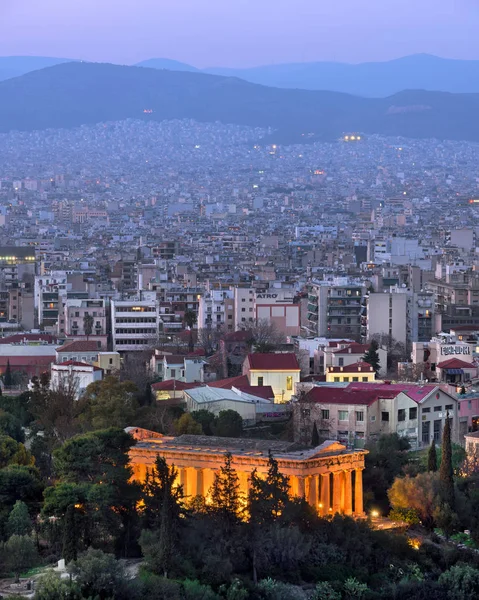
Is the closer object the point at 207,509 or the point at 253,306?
the point at 207,509

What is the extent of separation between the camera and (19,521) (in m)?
27.5

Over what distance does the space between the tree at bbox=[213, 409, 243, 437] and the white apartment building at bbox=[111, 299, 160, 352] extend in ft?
51.6

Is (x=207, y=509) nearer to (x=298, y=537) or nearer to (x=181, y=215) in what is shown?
(x=298, y=537)

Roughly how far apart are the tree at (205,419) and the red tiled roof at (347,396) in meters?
1.94

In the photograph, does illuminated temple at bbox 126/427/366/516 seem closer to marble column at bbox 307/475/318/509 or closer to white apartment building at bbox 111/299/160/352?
marble column at bbox 307/475/318/509

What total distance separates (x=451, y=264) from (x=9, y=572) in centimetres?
5644

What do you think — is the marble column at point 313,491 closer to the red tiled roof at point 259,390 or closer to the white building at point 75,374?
the red tiled roof at point 259,390

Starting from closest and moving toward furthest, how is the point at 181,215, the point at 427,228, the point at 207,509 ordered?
the point at 207,509, the point at 427,228, the point at 181,215

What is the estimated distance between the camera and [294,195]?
587 feet

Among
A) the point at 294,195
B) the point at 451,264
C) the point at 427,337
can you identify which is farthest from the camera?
the point at 294,195

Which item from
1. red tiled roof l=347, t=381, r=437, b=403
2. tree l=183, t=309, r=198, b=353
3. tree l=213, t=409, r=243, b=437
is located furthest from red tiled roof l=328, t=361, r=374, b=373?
tree l=183, t=309, r=198, b=353

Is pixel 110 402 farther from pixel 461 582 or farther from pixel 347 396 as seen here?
pixel 461 582

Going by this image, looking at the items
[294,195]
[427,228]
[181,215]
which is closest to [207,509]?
[427,228]

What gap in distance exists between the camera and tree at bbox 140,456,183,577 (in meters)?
25.4
